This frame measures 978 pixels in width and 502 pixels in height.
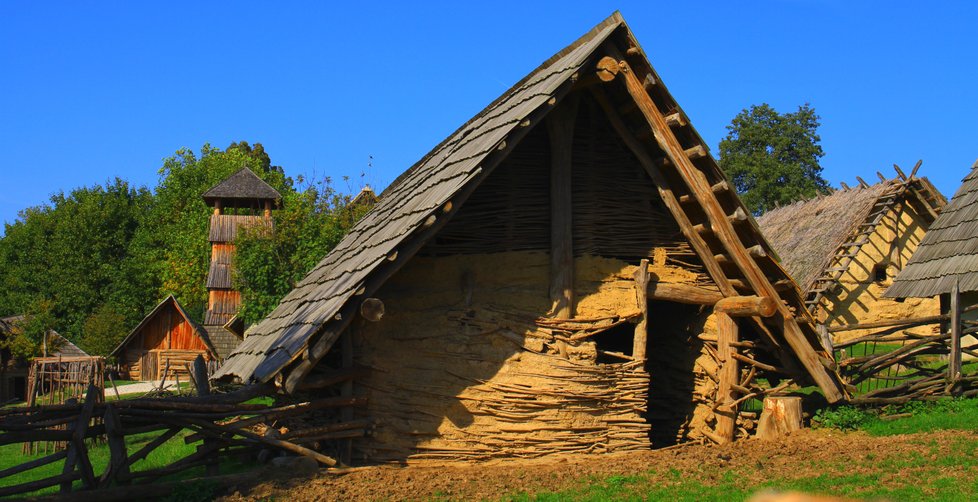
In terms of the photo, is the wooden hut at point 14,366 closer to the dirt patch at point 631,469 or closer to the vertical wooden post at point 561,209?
the vertical wooden post at point 561,209

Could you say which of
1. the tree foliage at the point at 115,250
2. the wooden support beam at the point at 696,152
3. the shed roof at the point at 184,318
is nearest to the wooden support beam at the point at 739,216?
the wooden support beam at the point at 696,152

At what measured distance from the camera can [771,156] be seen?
54.4 m

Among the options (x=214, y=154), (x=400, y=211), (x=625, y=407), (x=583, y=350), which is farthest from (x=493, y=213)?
(x=214, y=154)

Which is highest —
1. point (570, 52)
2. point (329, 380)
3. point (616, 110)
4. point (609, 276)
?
point (570, 52)

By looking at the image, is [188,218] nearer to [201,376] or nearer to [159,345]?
[159,345]

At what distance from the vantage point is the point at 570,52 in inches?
484

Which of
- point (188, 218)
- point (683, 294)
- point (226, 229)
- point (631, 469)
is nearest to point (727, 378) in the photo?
point (683, 294)

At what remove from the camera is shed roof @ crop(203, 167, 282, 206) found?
48.7 metres

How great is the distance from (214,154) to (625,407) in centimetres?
6568

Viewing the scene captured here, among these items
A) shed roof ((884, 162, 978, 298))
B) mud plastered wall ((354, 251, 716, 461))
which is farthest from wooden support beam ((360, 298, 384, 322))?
shed roof ((884, 162, 978, 298))

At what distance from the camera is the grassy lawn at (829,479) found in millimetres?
8609

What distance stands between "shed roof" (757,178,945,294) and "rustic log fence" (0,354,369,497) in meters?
20.4

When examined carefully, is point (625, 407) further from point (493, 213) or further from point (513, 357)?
point (493, 213)

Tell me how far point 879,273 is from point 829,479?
2134cm
